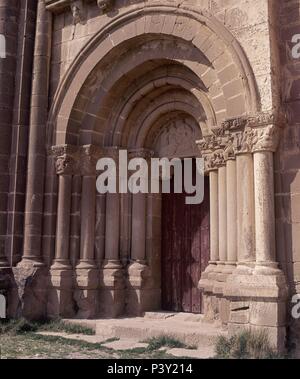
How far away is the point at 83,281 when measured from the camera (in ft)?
25.8

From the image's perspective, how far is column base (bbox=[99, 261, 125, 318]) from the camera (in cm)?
784

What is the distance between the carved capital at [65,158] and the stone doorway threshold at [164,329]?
2549mm

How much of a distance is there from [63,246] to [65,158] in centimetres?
153

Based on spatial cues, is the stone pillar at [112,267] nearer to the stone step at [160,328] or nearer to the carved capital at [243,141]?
the stone step at [160,328]

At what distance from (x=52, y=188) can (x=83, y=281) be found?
1.76 meters

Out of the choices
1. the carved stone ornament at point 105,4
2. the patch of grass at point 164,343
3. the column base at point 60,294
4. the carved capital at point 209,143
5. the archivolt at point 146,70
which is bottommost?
the patch of grass at point 164,343

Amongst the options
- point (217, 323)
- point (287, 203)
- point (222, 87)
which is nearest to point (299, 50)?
point (222, 87)

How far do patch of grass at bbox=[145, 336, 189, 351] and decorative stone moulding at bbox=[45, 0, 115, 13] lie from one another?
18.1ft

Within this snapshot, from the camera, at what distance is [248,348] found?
5547 mm

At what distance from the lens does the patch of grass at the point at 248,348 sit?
18.1 ft

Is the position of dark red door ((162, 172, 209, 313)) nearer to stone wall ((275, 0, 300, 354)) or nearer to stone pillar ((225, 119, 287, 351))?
stone pillar ((225, 119, 287, 351))

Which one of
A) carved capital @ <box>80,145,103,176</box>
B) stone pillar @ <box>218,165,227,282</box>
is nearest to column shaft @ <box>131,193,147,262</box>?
carved capital @ <box>80,145,103,176</box>

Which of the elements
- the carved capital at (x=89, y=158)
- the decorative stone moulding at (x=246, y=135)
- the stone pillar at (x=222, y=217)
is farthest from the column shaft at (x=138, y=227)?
the decorative stone moulding at (x=246, y=135)
